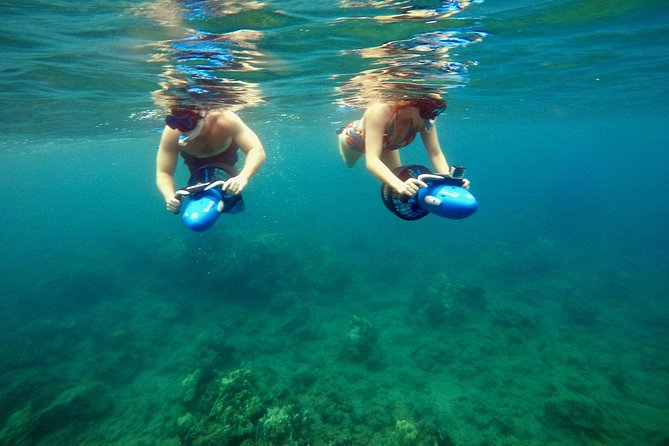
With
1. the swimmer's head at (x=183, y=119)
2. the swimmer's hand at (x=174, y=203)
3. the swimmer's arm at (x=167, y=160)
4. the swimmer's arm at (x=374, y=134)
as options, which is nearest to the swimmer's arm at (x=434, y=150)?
the swimmer's arm at (x=374, y=134)

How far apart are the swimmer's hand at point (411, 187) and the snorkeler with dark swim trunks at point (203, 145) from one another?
1.81m

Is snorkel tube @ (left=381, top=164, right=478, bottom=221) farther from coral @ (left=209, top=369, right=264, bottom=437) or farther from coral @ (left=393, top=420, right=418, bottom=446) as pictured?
coral @ (left=209, top=369, right=264, bottom=437)

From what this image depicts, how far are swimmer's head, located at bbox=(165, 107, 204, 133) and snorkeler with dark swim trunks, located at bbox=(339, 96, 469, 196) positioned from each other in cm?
223

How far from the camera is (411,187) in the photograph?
3426 millimetres

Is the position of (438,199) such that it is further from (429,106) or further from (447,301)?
(447,301)

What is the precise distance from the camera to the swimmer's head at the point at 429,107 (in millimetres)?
4499

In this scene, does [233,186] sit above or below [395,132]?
below

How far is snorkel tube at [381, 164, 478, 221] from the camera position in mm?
3295

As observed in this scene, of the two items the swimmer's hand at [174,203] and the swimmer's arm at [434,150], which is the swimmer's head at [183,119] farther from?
the swimmer's arm at [434,150]

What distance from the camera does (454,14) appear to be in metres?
6.85

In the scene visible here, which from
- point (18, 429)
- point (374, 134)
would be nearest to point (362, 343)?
point (374, 134)

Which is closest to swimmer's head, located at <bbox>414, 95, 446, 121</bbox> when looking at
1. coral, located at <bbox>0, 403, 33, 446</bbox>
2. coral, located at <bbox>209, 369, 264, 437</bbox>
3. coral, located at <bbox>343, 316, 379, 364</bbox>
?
coral, located at <bbox>209, 369, 264, 437</bbox>

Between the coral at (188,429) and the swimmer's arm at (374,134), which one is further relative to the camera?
the coral at (188,429)

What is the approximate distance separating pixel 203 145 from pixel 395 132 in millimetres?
2855
